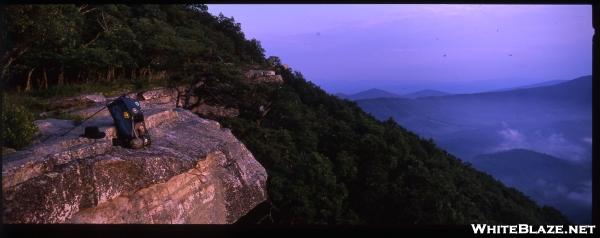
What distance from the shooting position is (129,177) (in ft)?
16.2

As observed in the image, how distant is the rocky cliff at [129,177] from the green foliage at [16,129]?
13 centimetres

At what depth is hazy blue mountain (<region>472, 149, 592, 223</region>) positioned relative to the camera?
16661 mm

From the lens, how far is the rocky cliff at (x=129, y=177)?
4.01 meters

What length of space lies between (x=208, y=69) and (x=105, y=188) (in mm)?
9766

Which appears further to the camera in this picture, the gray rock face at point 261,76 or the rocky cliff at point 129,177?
the gray rock face at point 261,76

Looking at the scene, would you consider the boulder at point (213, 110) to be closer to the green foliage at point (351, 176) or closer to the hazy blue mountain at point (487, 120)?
the green foliage at point (351, 176)

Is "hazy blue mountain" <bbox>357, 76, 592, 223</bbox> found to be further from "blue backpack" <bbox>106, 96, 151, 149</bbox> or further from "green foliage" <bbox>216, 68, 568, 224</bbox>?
"blue backpack" <bbox>106, 96, 151, 149</bbox>

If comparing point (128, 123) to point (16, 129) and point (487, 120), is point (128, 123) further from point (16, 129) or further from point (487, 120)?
point (487, 120)

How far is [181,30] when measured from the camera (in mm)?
18203

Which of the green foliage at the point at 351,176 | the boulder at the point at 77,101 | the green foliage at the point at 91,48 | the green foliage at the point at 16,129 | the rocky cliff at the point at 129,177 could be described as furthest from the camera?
the green foliage at the point at 351,176

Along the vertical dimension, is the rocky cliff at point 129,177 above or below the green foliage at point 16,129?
below

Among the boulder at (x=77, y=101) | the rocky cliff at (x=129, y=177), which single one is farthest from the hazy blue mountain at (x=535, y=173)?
the boulder at (x=77, y=101)

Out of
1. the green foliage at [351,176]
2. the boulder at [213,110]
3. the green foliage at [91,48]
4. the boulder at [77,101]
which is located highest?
the green foliage at [91,48]

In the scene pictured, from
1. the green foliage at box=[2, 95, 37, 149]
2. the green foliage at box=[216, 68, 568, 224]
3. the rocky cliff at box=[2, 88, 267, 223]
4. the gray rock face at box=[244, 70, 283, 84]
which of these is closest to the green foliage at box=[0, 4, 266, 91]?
the gray rock face at box=[244, 70, 283, 84]
